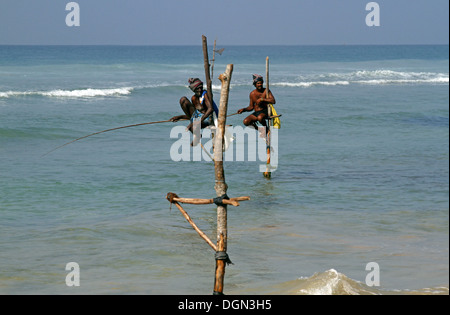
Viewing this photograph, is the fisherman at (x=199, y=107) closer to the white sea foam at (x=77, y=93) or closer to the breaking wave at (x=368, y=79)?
the white sea foam at (x=77, y=93)

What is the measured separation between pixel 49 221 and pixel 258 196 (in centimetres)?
369

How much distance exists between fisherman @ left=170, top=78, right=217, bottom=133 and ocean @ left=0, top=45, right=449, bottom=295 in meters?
1.83

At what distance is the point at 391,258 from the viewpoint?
7691mm

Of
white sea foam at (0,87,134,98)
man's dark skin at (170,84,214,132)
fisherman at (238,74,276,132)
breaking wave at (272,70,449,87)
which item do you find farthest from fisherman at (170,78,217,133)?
breaking wave at (272,70,449,87)

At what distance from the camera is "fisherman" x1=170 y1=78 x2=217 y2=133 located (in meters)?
6.46

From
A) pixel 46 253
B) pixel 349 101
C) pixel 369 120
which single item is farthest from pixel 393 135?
pixel 46 253

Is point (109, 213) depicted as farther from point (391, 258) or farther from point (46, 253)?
point (391, 258)

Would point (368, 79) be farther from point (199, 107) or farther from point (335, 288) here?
point (335, 288)

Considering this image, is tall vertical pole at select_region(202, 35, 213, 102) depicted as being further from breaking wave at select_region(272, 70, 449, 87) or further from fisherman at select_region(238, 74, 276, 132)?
breaking wave at select_region(272, 70, 449, 87)

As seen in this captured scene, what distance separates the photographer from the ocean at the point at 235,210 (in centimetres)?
720

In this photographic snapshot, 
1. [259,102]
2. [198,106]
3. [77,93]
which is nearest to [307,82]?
[77,93]

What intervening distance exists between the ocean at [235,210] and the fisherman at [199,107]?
6.01 ft

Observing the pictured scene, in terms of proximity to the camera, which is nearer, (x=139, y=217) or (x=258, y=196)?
(x=139, y=217)
